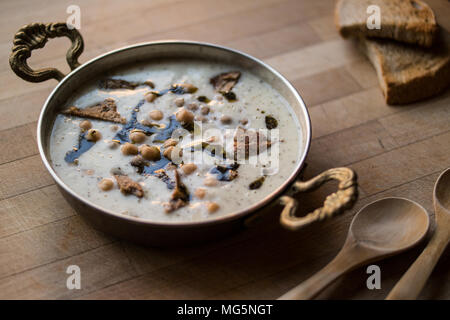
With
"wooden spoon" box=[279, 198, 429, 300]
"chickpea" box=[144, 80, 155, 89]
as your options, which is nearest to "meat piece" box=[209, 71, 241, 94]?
"chickpea" box=[144, 80, 155, 89]

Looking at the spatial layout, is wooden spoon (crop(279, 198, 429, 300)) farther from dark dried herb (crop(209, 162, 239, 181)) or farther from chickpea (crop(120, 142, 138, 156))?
chickpea (crop(120, 142, 138, 156))

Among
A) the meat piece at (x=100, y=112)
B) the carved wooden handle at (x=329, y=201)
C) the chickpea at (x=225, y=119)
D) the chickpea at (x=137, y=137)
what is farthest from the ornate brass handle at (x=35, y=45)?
the carved wooden handle at (x=329, y=201)

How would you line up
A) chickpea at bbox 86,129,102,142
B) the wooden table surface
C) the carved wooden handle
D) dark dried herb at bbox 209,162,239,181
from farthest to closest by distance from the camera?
chickpea at bbox 86,129,102,142 → dark dried herb at bbox 209,162,239,181 → the wooden table surface → the carved wooden handle

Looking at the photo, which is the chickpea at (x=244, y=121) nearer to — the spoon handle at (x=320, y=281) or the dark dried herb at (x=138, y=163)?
the dark dried herb at (x=138, y=163)

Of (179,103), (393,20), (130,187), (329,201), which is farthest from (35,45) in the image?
(393,20)

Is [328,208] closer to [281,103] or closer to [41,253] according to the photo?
[281,103]
